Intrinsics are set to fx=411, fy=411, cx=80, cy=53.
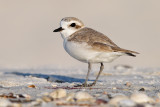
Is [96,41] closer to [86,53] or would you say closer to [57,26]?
[86,53]

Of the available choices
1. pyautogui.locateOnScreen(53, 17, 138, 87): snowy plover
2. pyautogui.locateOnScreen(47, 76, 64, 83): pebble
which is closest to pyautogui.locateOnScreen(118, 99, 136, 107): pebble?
pyautogui.locateOnScreen(53, 17, 138, 87): snowy plover

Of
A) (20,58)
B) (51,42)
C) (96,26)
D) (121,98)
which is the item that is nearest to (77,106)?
(121,98)

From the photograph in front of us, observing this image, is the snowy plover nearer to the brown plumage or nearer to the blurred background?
the brown plumage

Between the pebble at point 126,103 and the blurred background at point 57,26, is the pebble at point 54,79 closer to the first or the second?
the pebble at point 126,103

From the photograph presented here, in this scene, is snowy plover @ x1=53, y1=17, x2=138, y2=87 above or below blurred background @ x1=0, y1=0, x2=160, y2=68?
below

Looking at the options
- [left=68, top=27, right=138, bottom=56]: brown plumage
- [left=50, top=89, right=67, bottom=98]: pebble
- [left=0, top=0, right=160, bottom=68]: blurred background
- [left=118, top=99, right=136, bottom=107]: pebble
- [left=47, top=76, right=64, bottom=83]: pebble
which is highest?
[left=0, top=0, right=160, bottom=68]: blurred background

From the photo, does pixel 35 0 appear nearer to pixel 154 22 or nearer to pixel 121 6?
pixel 121 6

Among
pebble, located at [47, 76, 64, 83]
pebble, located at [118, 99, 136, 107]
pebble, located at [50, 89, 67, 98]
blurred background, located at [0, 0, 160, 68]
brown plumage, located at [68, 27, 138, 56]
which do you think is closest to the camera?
pebble, located at [118, 99, 136, 107]

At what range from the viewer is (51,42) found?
17125 millimetres

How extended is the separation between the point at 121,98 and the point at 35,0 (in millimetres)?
20757

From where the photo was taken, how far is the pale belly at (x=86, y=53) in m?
5.46

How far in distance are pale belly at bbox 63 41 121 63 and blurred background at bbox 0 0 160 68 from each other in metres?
7.46

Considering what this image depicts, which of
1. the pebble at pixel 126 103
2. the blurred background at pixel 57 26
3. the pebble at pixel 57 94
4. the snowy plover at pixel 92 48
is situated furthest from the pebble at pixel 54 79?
the blurred background at pixel 57 26

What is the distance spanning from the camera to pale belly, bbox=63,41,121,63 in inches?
215
